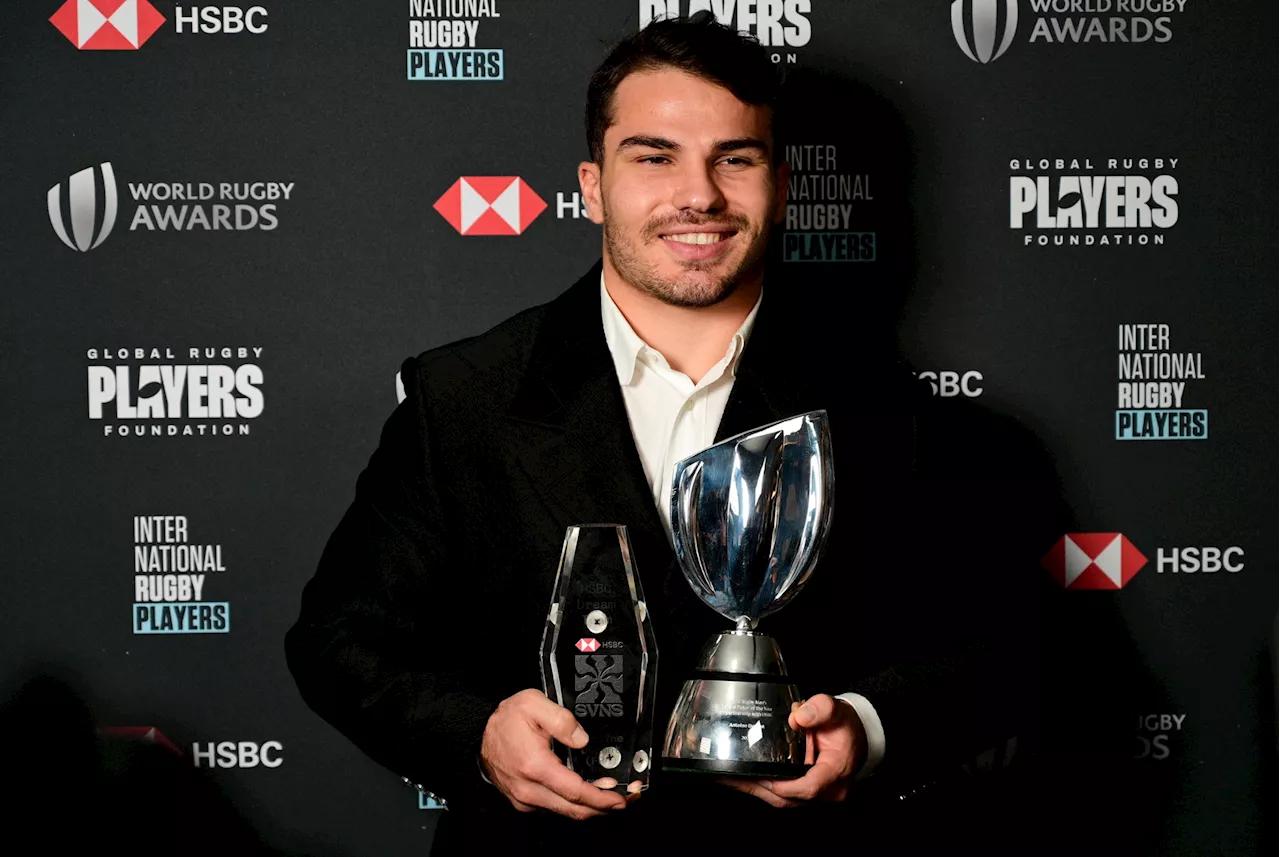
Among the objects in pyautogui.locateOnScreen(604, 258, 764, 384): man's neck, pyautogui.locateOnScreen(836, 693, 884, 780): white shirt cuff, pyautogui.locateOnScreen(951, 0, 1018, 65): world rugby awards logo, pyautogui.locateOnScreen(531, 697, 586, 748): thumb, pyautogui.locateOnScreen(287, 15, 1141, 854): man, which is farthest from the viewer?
pyautogui.locateOnScreen(951, 0, 1018, 65): world rugby awards logo

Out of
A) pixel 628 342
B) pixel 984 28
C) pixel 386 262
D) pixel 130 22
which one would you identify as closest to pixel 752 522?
pixel 628 342

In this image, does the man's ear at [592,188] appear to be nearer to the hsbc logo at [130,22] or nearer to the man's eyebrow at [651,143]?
the man's eyebrow at [651,143]

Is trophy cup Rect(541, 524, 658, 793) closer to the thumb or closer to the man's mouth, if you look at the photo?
the thumb

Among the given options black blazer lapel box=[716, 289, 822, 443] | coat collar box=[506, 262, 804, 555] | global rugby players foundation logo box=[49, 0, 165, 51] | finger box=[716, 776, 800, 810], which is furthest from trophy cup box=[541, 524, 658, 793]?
global rugby players foundation logo box=[49, 0, 165, 51]

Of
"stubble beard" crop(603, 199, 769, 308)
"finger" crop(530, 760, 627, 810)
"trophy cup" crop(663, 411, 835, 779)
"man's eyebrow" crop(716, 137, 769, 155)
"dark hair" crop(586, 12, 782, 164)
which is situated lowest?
"finger" crop(530, 760, 627, 810)

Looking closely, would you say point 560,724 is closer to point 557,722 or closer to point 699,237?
point 557,722

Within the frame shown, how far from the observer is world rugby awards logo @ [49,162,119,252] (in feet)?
7.14

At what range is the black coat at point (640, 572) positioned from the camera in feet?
5.35

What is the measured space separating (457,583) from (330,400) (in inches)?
21.4

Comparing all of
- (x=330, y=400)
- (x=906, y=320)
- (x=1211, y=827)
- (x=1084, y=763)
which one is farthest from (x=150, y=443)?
(x=1211, y=827)

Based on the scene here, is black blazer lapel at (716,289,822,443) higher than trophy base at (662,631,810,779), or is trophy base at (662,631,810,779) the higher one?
black blazer lapel at (716,289,822,443)

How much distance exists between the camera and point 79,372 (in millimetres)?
2182

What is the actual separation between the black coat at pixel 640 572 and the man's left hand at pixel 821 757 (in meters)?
0.14

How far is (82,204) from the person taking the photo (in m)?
2.18
